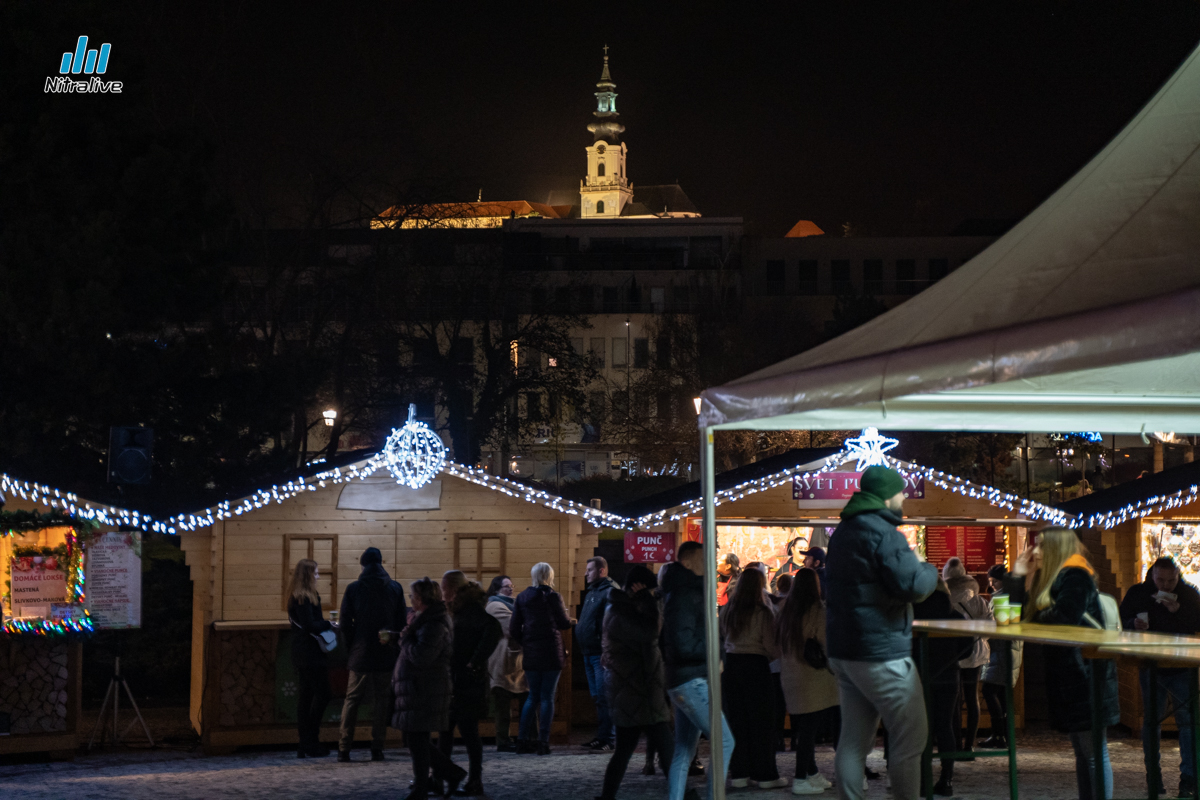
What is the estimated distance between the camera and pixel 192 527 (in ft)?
41.8

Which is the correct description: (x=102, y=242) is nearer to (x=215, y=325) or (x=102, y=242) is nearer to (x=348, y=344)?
(x=215, y=325)

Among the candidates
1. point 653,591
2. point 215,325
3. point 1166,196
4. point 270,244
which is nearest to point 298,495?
point 653,591

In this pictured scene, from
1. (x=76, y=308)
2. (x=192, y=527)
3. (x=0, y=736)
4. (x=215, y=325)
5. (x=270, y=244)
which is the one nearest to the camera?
(x=0, y=736)

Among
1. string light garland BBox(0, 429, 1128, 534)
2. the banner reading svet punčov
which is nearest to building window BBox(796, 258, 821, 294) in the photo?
the banner reading svet punčov

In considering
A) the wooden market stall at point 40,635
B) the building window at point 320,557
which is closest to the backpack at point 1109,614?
the building window at point 320,557

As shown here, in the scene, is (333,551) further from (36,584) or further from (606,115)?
(606,115)

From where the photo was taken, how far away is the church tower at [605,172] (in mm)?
140375

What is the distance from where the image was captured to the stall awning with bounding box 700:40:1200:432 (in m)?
4.16

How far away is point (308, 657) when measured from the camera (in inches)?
452

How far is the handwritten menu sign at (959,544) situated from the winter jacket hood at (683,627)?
8.22m

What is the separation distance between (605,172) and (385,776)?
136 metres

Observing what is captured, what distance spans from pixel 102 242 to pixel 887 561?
1514 cm

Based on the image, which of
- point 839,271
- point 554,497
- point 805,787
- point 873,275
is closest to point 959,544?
point 554,497

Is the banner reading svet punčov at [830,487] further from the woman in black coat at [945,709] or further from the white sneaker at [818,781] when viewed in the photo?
the white sneaker at [818,781]
